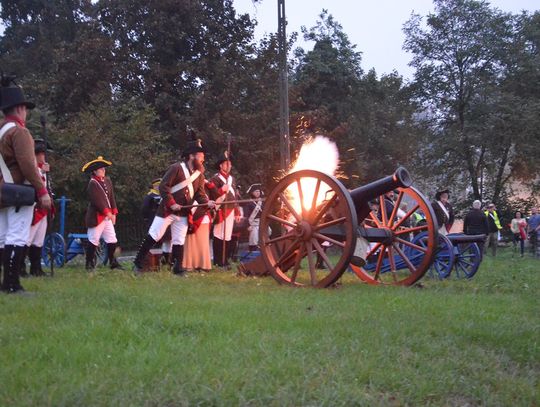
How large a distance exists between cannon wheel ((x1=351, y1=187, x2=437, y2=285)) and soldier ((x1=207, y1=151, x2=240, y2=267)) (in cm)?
254

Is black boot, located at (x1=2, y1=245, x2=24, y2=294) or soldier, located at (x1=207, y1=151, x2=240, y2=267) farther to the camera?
soldier, located at (x1=207, y1=151, x2=240, y2=267)

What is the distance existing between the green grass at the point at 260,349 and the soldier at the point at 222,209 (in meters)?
4.30

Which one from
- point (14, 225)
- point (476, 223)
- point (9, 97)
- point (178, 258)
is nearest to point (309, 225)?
point (178, 258)

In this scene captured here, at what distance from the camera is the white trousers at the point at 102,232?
1024 centimetres

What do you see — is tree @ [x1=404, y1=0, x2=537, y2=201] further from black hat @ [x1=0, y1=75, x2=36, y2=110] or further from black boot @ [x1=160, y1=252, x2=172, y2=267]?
black hat @ [x1=0, y1=75, x2=36, y2=110]

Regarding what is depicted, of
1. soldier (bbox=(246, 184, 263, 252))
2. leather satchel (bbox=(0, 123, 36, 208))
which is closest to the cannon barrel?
leather satchel (bbox=(0, 123, 36, 208))

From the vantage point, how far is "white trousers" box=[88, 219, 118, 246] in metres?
10.2

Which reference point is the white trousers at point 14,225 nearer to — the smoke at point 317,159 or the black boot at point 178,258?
the black boot at point 178,258

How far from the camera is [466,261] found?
426 inches

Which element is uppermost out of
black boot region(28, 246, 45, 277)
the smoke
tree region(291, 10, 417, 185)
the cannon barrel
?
tree region(291, 10, 417, 185)

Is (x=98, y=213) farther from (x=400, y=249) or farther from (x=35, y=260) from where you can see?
(x=400, y=249)

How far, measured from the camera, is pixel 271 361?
3.98 meters

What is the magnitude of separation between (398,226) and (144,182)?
12721 mm

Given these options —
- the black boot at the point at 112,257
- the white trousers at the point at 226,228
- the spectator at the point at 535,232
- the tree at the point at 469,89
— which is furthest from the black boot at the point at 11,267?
Result: the tree at the point at 469,89
